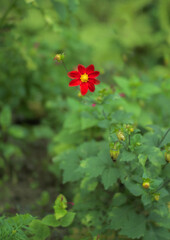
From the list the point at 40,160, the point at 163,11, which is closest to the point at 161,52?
the point at 163,11

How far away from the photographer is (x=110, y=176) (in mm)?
1449

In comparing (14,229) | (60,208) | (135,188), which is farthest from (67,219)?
(135,188)

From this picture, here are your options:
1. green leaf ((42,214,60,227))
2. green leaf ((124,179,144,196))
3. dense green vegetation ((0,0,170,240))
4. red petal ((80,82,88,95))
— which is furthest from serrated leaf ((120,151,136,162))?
green leaf ((42,214,60,227))

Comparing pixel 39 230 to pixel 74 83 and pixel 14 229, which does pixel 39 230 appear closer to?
pixel 14 229

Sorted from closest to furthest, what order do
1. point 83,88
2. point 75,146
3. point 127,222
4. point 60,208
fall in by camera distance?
point 83,88, point 60,208, point 127,222, point 75,146

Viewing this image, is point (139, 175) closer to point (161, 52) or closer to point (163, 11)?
point (161, 52)

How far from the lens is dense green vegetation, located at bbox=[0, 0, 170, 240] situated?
4.58ft

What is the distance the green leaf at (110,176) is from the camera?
4.66ft

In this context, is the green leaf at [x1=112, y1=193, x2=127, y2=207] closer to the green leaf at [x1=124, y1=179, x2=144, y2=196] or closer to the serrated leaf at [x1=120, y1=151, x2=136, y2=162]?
the green leaf at [x1=124, y1=179, x2=144, y2=196]

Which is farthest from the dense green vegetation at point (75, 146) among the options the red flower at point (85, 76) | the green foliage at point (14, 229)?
the red flower at point (85, 76)

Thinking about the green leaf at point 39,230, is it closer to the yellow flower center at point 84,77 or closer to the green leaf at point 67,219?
the green leaf at point 67,219

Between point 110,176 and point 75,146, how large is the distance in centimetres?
85

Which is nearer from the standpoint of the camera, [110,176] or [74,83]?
[74,83]

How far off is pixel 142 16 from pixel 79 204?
5.09 m
